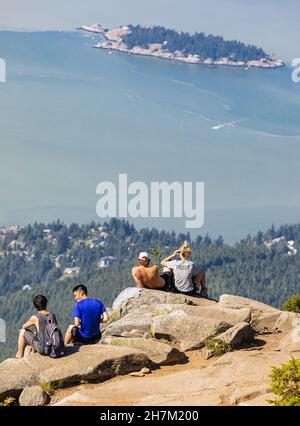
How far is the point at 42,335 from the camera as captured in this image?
53.6 feet

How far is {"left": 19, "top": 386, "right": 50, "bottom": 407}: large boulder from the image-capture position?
1537 cm

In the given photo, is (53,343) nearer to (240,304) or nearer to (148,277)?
(148,277)

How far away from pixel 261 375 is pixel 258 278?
170 meters

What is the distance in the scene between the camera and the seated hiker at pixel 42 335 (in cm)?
1623

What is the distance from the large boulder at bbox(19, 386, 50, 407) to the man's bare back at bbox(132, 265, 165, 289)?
553 centimetres

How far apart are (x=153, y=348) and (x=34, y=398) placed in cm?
221

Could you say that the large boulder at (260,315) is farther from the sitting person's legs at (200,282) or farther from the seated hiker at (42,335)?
the seated hiker at (42,335)

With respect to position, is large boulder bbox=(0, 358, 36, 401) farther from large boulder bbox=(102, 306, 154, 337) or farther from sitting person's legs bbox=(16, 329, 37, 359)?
Result: large boulder bbox=(102, 306, 154, 337)

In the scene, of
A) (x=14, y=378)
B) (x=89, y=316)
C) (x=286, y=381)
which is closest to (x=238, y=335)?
(x=89, y=316)

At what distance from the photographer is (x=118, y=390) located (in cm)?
1541

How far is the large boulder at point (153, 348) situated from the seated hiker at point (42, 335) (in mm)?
1108

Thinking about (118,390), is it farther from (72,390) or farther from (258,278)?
(258,278)

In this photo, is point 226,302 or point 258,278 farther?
point 258,278

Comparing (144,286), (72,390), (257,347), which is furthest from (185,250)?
(72,390)
